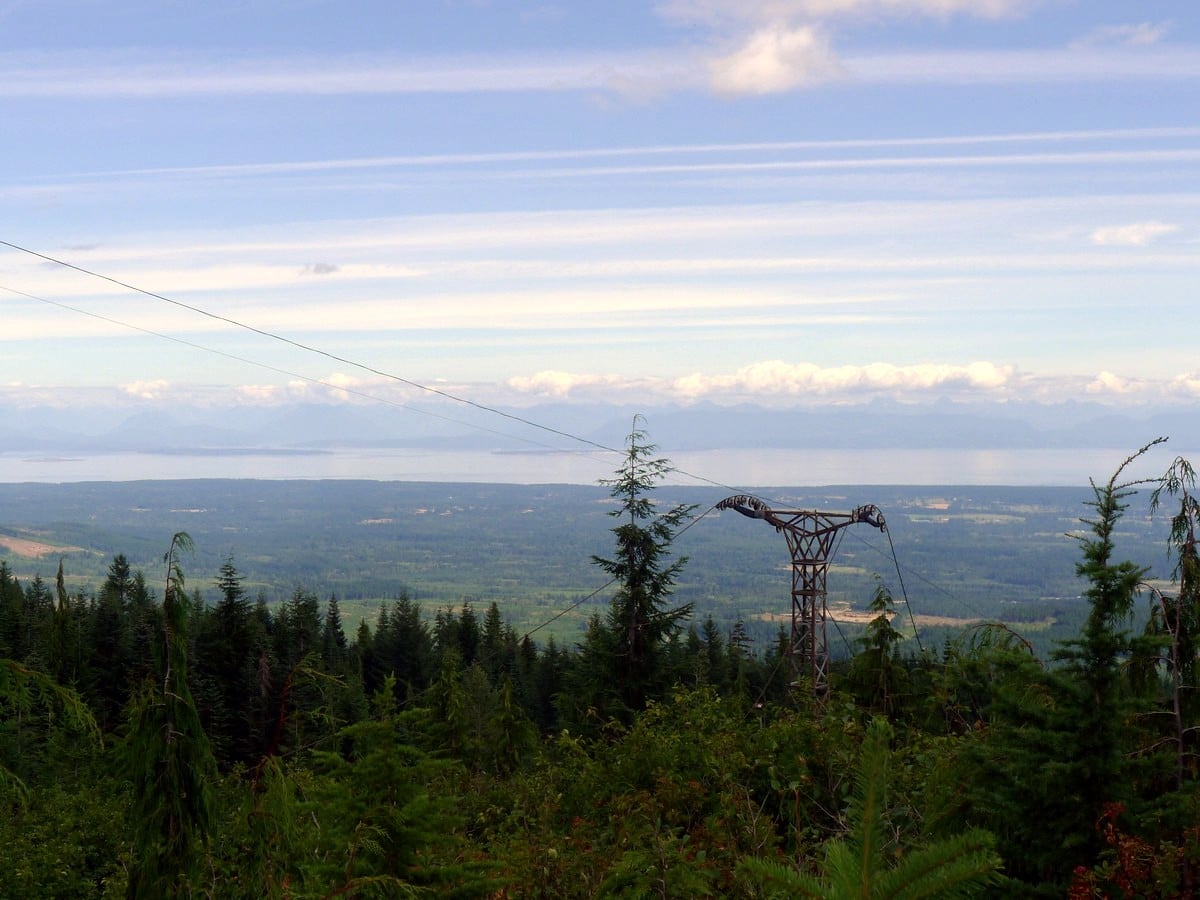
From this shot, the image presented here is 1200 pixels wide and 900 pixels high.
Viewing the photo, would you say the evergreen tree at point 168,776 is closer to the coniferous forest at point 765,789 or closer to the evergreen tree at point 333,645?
the coniferous forest at point 765,789

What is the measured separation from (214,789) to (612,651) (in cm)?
1797

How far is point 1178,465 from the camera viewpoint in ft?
22.8

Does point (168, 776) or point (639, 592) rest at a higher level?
point (168, 776)

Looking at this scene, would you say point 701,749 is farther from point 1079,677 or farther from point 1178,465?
point 1178,465

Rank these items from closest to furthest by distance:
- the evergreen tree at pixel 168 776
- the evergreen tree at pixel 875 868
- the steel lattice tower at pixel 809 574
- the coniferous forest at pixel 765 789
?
the evergreen tree at pixel 875 868, the coniferous forest at pixel 765 789, the evergreen tree at pixel 168 776, the steel lattice tower at pixel 809 574

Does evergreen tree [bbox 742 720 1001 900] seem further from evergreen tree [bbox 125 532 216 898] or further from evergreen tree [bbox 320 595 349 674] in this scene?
evergreen tree [bbox 320 595 349 674]

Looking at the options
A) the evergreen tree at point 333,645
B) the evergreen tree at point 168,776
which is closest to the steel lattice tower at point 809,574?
the evergreen tree at point 168,776

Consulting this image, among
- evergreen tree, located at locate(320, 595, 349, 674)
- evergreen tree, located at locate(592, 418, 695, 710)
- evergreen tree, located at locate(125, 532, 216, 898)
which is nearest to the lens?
evergreen tree, located at locate(125, 532, 216, 898)

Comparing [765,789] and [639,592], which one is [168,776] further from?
[639,592]

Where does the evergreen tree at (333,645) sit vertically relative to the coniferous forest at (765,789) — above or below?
below

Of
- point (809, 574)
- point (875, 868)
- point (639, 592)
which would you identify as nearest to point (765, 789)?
point (875, 868)

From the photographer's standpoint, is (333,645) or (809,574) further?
(333,645)

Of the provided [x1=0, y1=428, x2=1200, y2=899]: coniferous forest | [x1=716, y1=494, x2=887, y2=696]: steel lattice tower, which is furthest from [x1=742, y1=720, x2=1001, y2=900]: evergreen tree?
[x1=716, y1=494, x2=887, y2=696]: steel lattice tower

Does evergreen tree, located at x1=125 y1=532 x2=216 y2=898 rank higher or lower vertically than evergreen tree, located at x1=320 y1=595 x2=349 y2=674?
higher
